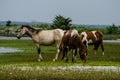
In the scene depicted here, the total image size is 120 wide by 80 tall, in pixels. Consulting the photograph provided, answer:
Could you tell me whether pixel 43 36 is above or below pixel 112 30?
above

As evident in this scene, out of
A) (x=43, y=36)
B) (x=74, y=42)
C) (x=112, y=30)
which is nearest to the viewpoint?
(x=74, y=42)

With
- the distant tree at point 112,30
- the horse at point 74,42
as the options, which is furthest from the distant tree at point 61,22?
the horse at point 74,42

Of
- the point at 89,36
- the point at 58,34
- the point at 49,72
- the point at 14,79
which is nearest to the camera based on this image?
the point at 14,79

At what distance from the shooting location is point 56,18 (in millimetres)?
77188

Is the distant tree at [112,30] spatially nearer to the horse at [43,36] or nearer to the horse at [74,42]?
the horse at [43,36]

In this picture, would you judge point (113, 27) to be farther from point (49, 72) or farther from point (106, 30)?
point (49, 72)

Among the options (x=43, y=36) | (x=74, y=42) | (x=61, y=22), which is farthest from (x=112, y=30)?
(x=74, y=42)

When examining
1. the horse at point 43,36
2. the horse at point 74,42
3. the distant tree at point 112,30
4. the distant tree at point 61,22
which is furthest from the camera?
the distant tree at point 112,30

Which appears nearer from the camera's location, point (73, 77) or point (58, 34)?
point (73, 77)

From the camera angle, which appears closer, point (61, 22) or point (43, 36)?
point (43, 36)

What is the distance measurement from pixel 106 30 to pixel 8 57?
3249 inches

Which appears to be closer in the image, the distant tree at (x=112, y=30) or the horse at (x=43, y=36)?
the horse at (x=43, y=36)

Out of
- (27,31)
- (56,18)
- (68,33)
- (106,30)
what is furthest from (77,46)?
(106,30)

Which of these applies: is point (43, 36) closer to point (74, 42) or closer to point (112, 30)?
point (74, 42)
